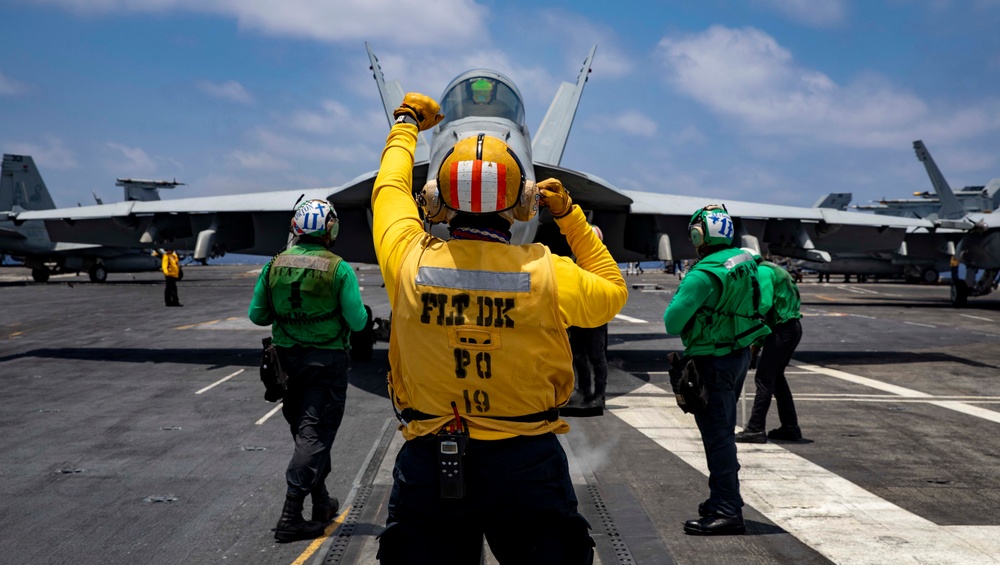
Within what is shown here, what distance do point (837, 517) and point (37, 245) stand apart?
45.2 m

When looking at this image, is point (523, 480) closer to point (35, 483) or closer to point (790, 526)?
point (790, 526)

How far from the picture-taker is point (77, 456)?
7031mm

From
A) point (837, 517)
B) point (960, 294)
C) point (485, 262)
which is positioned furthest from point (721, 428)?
point (960, 294)

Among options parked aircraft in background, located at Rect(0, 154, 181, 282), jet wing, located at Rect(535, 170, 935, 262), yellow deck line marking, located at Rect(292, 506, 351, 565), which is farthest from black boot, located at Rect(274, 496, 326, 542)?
parked aircraft in background, located at Rect(0, 154, 181, 282)

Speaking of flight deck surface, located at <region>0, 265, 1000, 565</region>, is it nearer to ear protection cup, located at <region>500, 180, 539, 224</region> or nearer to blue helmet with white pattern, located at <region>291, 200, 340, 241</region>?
blue helmet with white pattern, located at <region>291, 200, 340, 241</region>

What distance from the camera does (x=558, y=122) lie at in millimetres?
17062

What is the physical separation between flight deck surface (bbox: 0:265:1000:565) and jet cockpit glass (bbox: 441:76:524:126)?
4519 millimetres

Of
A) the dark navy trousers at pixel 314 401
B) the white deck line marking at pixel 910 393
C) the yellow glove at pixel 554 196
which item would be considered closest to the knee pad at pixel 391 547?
the yellow glove at pixel 554 196

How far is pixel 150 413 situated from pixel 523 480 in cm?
803

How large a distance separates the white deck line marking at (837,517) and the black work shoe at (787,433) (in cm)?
30

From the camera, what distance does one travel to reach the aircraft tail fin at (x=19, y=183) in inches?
1687

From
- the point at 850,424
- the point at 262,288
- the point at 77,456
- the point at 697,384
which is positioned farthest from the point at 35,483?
the point at 850,424

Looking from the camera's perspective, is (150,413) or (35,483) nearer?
(35,483)

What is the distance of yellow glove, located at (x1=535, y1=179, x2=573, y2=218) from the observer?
275cm
